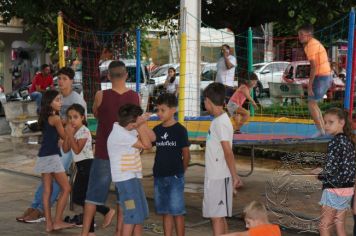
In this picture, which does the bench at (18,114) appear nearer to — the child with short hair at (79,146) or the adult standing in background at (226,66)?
the adult standing in background at (226,66)

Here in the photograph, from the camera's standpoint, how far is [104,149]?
6.55 m

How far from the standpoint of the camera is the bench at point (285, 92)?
16.1 m

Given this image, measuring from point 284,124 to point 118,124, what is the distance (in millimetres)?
5666

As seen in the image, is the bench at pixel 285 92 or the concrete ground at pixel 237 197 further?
the bench at pixel 285 92

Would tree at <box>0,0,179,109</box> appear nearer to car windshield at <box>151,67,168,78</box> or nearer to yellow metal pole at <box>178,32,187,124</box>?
car windshield at <box>151,67,168,78</box>

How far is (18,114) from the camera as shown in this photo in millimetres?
17734

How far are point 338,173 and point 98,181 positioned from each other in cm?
230

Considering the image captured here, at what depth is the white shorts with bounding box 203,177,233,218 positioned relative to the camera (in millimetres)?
6098

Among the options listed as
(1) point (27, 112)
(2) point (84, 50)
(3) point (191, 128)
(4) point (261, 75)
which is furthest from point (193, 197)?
(4) point (261, 75)

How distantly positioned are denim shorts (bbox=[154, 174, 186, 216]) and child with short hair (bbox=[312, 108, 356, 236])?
1296mm

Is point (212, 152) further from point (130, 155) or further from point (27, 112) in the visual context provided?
point (27, 112)

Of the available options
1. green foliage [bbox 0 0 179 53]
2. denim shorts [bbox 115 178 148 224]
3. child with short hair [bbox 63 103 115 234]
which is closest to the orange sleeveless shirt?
denim shorts [bbox 115 178 148 224]

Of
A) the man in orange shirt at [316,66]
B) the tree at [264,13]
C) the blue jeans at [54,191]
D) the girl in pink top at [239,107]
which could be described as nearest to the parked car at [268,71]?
the tree at [264,13]

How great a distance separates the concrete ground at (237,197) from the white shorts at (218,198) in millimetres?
751
